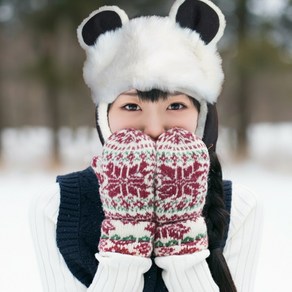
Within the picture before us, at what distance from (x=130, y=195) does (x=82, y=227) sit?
16 cm

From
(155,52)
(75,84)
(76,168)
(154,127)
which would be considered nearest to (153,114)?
(154,127)

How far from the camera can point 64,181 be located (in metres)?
1.09

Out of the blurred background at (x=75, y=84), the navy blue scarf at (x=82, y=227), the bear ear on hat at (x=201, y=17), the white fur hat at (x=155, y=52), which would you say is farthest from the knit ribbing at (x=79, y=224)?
the blurred background at (x=75, y=84)

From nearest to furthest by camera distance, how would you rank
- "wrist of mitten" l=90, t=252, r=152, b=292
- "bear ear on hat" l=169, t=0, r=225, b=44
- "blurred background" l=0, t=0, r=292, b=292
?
"wrist of mitten" l=90, t=252, r=152, b=292 < "bear ear on hat" l=169, t=0, r=225, b=44 < "blurred background" l=0, t=0, r=292, b=292

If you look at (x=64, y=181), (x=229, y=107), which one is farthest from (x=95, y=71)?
(x=229, y=107)

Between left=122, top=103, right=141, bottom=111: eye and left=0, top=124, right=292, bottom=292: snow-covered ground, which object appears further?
left=0, top=124, right=292, bottom=292: snow-covered ground

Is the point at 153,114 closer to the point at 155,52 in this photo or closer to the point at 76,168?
the point at 155,52

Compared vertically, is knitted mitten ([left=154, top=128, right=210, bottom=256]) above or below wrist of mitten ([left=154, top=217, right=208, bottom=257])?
above

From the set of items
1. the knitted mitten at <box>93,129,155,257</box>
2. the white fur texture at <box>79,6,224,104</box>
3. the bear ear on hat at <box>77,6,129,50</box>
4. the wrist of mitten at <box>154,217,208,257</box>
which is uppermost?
the bear ear on hat at <box>77,6,129,50</box>

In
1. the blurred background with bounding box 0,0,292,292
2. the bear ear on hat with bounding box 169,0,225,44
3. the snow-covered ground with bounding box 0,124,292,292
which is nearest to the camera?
the bear ear on hat with bounding box 169,0,225,44

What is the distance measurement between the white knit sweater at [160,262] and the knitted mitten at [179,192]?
3 cm

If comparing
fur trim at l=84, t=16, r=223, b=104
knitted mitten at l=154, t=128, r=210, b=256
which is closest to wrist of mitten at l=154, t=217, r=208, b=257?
knitted mitten at l=154, t=128, r=210, b=256

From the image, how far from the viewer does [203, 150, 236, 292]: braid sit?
102cm

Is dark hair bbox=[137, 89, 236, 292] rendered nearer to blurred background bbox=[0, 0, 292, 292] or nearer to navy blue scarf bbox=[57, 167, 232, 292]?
navy blue scarf bbox=[57, 167, 232, 292]
